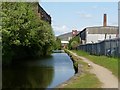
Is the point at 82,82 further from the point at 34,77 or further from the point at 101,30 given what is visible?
the point at 101,30

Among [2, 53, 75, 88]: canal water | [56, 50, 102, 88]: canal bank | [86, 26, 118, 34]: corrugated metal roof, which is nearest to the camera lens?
[56, 50, 102, 88]: canal bank

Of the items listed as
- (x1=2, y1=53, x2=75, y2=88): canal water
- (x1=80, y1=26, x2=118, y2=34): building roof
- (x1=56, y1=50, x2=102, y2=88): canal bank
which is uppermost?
(x1=80, y1=26, x2=118, y2=34): building roof

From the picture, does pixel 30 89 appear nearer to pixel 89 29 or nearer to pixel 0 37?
pixel 0 37

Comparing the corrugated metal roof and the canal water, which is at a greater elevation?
the corrugated metal roof

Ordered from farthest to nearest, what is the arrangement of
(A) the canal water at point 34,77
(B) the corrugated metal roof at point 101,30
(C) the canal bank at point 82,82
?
(B) the corrugated metal roof at point 101,30 → (A) the canal water at point 34,77 → (C) the canal bank at point 82,82

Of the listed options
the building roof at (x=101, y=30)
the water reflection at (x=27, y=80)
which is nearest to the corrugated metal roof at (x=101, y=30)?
the building roof at (x=101, y=30)

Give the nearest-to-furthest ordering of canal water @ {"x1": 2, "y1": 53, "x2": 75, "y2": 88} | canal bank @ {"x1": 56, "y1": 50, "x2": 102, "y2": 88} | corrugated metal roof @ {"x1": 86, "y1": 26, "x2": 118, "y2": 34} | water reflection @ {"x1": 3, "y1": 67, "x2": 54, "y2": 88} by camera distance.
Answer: canal bank @ {"x1": 56, "y1": 50, "x2": 102, "y2": 88} < water reflection @ {"x1": 3, "y1": 67, "x2": 54, "y2": 88} < canal water @ {"x1": 2, "y1": 53, "x2": 75, "y2": 88} < corrugated metal roof @ {"x1": 86, "y1": 26, "x2": 118, "y2": 34}

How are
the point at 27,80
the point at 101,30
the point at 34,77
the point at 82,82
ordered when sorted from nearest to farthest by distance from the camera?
the point at 82,82, the point at 27,80, the point at 34,77, the point at 101,30

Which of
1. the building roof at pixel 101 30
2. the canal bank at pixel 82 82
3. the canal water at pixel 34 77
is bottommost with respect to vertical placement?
the canal water at pixel 34 77

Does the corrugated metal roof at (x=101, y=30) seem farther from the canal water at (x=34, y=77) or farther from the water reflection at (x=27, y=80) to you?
the water reflection at (x=27, y=80)

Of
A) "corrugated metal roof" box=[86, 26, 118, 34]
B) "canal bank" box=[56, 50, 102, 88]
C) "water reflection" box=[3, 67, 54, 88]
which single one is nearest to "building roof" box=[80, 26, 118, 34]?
"corrugated metal roof" box=[86, 26, 118, 34]

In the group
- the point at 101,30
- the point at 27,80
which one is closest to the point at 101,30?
the point at 101,30

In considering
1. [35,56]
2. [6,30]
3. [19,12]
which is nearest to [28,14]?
[19,12]

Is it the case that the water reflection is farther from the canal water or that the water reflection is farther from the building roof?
the building roof
